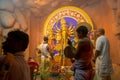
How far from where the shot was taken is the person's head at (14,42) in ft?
6.43

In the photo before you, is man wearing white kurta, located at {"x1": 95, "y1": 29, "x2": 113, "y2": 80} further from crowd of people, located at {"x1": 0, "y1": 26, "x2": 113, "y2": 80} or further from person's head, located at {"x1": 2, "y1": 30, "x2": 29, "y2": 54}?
person's head, located at {"x1": 2, "y1": 30, "x2": 29, "y2": 54}

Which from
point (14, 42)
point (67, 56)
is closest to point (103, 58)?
point (67, 56)

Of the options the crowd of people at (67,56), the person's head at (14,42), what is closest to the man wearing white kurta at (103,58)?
the crowd of people at (67,56)

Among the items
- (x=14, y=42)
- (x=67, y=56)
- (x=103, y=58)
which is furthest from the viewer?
(x=103, y=58)

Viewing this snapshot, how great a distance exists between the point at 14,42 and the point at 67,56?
154 centimetres

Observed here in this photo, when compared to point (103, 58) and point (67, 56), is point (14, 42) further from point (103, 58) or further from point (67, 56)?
point (103, 58)

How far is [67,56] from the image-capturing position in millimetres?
3445

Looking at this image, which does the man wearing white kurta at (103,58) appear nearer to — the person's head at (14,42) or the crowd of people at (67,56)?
the crowd of people at (67,56)

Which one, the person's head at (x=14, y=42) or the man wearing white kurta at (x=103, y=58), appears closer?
the person's head at (x=14, y=42)

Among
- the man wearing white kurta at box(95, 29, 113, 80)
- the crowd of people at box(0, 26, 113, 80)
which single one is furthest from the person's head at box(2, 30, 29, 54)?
the man wearing white kurta at box(95, 29, 113, 80)

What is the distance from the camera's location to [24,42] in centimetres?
204

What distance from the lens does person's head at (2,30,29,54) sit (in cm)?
196

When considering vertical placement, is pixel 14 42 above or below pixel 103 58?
above

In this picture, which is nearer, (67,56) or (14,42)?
Result: (14,42)
